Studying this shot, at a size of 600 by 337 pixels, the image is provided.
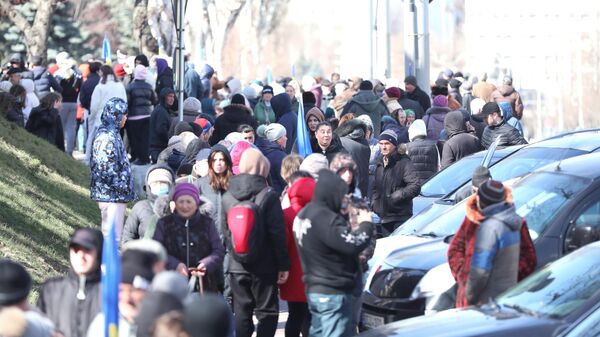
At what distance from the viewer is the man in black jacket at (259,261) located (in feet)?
33.4

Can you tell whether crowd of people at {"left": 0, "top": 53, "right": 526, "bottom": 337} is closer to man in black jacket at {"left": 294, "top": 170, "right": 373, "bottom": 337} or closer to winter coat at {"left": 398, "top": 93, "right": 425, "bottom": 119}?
man in black jacket at {"left": 294, "top": 170, "right": 373, "bottom": 337}

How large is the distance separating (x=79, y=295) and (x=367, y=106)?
12803 millimetres

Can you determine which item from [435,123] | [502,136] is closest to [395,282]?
[502,136]

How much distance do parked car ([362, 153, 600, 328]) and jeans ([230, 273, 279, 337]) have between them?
743mm

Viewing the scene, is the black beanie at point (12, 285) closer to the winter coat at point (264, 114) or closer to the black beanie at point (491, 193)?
the black beanie at point (491, 193)

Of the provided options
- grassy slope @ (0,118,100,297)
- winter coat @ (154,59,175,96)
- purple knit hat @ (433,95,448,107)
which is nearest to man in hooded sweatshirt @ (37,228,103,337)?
grassy slope @ (0,118,100,297)

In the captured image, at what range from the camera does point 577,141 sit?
13.4 meters

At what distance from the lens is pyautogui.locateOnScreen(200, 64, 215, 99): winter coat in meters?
24.4

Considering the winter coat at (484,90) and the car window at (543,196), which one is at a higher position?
the car window at (543,196)

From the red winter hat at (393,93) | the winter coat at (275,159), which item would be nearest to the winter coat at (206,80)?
the red winter hat at (393,93)

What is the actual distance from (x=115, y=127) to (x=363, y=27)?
2067 cm

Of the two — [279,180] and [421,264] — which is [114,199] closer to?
[279,180]

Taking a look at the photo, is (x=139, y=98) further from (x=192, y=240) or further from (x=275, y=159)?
(x=192, y=240)

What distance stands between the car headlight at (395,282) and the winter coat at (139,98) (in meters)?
10.4
